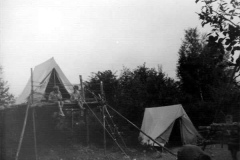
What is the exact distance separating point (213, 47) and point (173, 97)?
77.0 feet

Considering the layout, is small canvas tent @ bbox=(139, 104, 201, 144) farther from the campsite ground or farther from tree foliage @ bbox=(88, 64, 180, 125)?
tree foliage @ bbox=(88, 64, 180, 125)

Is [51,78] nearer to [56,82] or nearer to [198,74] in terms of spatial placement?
[56,82]

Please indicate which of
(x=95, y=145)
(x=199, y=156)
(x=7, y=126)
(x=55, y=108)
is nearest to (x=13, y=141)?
(x=7, y=126)

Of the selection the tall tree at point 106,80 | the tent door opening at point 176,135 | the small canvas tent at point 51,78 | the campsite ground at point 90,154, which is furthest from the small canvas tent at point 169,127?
the tall tree at point 106,80

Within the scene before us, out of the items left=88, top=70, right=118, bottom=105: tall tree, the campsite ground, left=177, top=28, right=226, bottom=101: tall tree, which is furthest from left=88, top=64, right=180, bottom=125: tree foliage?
the campsite ground

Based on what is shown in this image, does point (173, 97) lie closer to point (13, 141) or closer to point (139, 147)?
point (139, 147)

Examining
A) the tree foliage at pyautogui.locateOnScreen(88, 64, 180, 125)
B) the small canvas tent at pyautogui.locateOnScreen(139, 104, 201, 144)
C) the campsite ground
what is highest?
the tree foliage at pyautogui.locateOnScreen(88, 64, 180, 125)

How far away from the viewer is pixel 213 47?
3389 millimetres

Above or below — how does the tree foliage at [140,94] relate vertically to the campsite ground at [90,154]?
above

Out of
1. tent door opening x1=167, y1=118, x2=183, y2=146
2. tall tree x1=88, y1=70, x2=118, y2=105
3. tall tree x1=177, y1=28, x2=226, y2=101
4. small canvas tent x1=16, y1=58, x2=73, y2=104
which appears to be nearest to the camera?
small canvas tent x1=16, y1=58, x2=73, y2=104

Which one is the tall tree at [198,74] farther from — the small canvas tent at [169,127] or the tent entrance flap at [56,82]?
the tent entrance flap at [56,82]

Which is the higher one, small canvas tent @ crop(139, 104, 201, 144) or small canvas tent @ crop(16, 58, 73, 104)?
small canvas tent @ crop(16, 58, 73, 104)

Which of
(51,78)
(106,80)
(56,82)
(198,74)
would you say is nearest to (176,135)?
(56,82)

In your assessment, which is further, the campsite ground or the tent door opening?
the tent door opening
